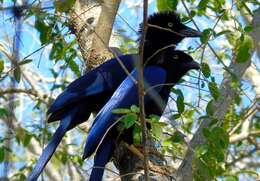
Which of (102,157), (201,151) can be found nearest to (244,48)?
(201,151)

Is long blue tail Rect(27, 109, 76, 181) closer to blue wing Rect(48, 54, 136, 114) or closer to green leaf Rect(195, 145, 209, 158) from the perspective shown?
blue wing Rect(48, 54, 136, 114)

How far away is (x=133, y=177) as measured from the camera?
11.8 ft

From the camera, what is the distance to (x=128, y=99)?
161 inches

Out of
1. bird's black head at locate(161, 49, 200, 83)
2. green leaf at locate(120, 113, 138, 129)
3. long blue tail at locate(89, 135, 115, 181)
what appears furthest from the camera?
bird's black head at locate(161, 49, 200, 83)

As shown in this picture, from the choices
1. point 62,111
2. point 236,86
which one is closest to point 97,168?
point 62,111

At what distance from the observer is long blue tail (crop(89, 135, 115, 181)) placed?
12.3 feet

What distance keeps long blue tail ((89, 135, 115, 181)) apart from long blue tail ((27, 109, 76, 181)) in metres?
0.29

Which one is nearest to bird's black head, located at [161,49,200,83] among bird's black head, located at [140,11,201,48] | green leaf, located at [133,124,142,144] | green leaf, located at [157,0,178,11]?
bird's black head, located at [140,11,201,48]

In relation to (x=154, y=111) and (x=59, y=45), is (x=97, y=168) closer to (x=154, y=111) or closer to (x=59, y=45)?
(x=154, y=111)

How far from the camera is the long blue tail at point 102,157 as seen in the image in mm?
3736

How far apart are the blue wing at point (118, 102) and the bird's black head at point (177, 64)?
18 centimetres

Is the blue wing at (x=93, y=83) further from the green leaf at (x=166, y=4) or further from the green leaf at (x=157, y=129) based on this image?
the green leaf at (x=157, y=129)

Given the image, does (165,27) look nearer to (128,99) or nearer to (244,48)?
(128,99)

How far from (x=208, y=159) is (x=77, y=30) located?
144 cm
